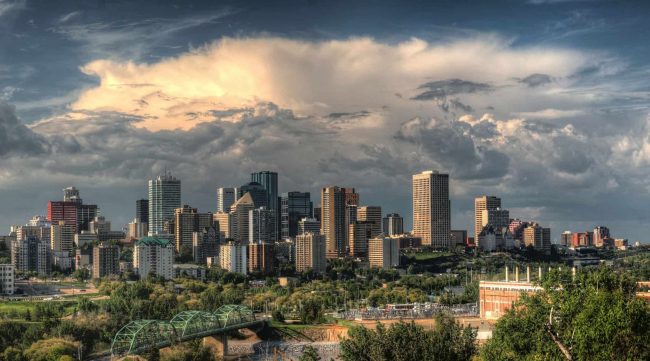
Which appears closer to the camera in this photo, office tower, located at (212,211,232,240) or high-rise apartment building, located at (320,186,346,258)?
high-rise apartment building, located at (320,186,346,258)

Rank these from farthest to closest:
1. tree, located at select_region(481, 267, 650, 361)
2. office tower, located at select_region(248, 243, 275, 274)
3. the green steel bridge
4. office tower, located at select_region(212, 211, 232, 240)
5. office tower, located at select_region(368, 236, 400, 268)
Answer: office tower, located at select_region(212, 211, 232, 240), office tower, located at select_region(368, 236, 400, 268), office tower, located at select_region(248, 243, 275, 274), the green steel bridge, tree, located at select_region(481, 267, 650, 361)

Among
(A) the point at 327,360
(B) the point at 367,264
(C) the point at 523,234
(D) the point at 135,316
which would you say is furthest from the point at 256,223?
(A) the point at 327,360

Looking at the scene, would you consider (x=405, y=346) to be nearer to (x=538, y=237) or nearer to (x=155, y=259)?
(x=155, y=259)

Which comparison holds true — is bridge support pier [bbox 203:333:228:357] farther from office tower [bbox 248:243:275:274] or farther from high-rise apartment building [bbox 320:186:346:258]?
high-rise apartment building [bbox 320:186:346:258]

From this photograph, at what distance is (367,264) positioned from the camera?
144 m

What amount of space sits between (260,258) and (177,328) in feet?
214

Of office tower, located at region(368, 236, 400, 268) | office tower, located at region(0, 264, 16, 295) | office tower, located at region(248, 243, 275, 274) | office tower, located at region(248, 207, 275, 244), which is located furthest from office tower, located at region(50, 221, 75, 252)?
office tower, located at region(0, 264, 16, 295)

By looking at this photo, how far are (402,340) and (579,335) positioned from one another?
5.77m

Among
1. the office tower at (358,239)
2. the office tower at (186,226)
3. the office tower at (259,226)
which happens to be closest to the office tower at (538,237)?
the office tower at (358,239)

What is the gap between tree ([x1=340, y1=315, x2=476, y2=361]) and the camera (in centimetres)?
2623

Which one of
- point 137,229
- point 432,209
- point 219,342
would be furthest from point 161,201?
point 219,342

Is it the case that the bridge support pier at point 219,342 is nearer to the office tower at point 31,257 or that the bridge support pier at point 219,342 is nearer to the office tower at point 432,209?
the office tower at point 31,257

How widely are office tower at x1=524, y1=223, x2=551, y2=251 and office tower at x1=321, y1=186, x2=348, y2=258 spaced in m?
34.4

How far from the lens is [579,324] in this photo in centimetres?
2316
